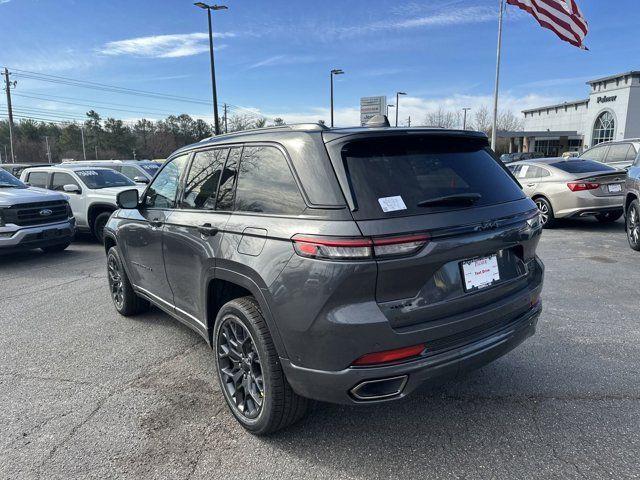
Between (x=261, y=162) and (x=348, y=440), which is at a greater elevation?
(x=261, y=162)

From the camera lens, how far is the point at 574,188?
927 centimetres

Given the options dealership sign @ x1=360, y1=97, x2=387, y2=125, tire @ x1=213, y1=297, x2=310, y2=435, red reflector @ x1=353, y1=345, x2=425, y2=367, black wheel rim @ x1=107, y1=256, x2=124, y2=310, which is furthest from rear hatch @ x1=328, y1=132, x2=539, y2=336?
dealership sign @ x1=360, y1=97, x2=387, y2=125

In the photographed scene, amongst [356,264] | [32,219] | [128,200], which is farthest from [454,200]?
[32,219]

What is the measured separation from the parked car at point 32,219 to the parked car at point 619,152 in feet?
43.7

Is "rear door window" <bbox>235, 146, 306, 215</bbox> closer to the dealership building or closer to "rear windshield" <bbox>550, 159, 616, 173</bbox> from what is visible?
"rear windshield" <bbox>550, 159, 616, 173</bbox>

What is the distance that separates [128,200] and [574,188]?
8643 mm

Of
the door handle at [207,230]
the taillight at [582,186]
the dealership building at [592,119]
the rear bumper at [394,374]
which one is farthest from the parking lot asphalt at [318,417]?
the dealership building at [592,119]

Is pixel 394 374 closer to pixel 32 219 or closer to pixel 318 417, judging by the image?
pixel 318 417

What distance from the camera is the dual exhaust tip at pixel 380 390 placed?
232cm

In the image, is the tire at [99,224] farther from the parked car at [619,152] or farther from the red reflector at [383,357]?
the parked car at [619,152]

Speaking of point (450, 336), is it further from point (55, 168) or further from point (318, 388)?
point (55, 168)

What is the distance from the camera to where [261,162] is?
283 centimetres

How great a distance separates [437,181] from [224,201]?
1.40 metres

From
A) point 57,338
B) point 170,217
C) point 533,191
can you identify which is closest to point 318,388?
point 170,217
